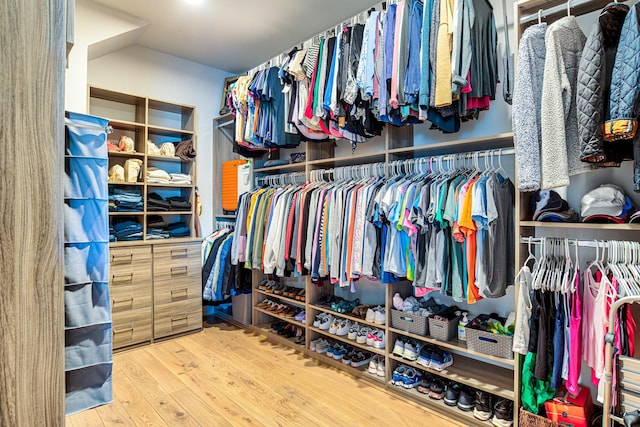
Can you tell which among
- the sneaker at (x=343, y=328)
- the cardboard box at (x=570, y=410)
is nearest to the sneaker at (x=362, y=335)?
the sneaker at (x=343, y=328)

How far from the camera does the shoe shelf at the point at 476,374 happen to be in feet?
6.59

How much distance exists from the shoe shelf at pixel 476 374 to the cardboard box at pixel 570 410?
194 millimetres

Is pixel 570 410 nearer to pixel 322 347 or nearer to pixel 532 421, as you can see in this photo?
pixel 532 421

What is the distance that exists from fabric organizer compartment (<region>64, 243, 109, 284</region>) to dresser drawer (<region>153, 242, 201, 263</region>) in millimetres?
2181

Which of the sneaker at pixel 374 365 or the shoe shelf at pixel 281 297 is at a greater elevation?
the shoe shelf at pixel 281 297

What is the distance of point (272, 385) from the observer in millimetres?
2502

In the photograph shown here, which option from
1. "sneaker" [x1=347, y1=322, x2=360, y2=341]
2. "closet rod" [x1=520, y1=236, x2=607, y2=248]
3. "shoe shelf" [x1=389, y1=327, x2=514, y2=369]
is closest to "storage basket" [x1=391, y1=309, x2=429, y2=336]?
"shoe shelf" [x1=389, y1=327, x2=514, y2=369]

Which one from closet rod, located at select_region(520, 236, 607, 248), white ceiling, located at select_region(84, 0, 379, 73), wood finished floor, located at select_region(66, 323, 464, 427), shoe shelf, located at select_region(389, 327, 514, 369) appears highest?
white ceiling, located at select_region(84, 0, 379, 73)

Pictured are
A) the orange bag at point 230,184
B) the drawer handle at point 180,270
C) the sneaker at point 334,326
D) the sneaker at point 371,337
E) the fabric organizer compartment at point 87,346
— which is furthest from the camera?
the orange bag at point 230,184

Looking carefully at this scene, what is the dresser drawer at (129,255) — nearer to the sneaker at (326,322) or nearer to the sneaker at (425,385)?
the sneaker at (326,322)

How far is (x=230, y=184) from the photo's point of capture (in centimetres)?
401

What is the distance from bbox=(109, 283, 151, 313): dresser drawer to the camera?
3070 millimetres

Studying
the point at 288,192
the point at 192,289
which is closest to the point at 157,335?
the point at 192,289

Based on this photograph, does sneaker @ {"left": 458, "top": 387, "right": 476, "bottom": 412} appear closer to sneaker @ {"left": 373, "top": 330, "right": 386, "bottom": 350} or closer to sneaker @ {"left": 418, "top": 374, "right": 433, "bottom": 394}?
sneaker @ {"left": 418, "top": 374, "right": 433, "bottom": 394}
